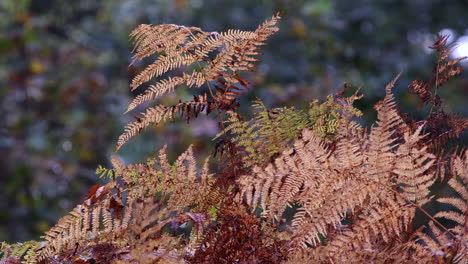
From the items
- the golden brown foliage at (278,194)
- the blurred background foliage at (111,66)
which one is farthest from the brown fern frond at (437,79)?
the blurred background foliage at (111,66)

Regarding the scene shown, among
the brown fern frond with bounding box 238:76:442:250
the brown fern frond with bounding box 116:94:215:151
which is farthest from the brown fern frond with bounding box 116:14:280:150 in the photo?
the brown fern frond with bounding box 238:76:442:250

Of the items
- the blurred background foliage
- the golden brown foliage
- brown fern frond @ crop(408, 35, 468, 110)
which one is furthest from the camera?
the blurred background foliage

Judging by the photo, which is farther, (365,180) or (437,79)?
(437,79)

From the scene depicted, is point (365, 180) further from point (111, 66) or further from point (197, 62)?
point (111, 66)

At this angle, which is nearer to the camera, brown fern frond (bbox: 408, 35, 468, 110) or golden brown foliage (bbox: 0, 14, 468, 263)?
golden brown foliage (bbox: 0, 14, 468, 263)

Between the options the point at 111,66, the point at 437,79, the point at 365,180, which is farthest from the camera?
the point at 111,66

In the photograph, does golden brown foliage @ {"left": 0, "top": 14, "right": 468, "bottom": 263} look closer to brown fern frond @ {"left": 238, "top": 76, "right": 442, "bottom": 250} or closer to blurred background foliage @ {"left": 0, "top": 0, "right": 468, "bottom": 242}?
brown fern frond @ {"left": 238, "top": 76, "right": 442, "bottom": 250}

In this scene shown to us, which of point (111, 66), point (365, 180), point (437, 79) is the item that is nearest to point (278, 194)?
point (365, 180)

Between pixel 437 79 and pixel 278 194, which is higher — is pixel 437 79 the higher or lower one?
the higher one

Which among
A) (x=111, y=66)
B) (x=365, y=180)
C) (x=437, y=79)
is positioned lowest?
(x=365, y=180)

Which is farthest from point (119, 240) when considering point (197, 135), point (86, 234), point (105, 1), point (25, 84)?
point (105, 1)
